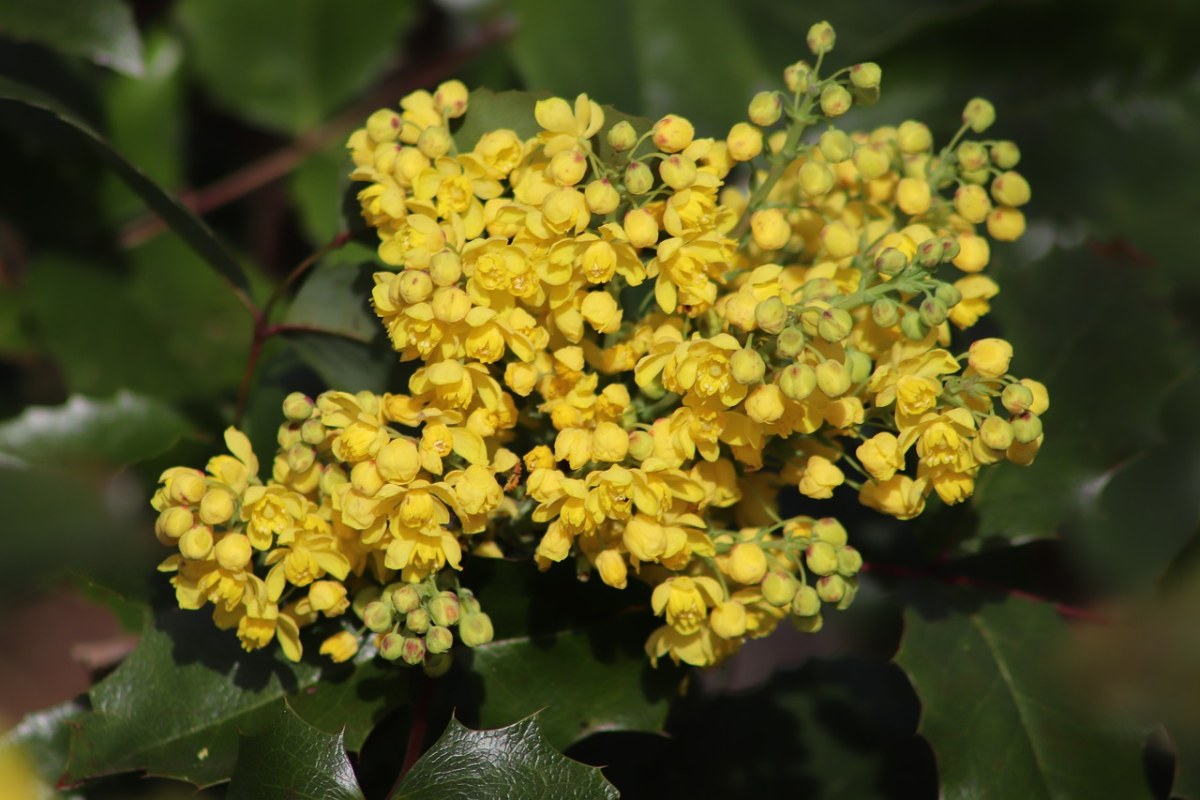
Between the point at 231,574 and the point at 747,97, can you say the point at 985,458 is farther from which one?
the point at 747,97

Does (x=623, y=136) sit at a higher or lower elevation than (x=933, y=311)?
higher

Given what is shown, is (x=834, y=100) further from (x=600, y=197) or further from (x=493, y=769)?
(x=493, y=769)

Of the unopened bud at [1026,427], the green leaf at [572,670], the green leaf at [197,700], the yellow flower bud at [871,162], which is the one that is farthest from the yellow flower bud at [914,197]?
the green leaf at [197,700]

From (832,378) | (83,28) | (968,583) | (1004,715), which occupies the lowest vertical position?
(1004,715)

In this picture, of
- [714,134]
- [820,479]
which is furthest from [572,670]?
[714,134]

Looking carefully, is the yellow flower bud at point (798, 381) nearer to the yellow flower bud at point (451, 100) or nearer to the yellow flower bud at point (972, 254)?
the yellow flower bud at point (972, 254)

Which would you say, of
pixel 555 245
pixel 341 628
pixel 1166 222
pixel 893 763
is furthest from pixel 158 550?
pixel 1166 222
